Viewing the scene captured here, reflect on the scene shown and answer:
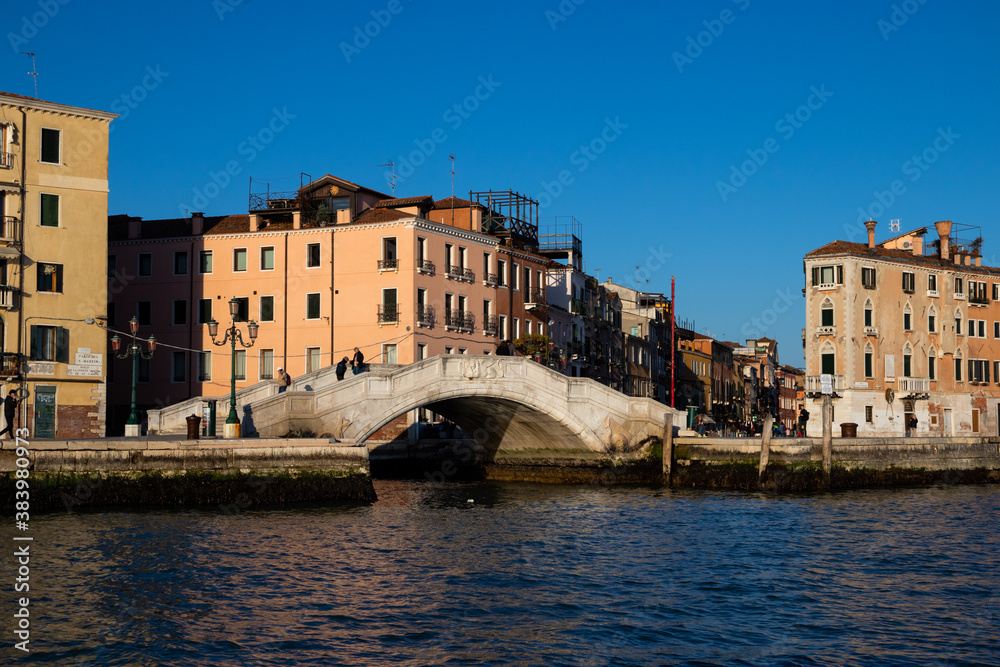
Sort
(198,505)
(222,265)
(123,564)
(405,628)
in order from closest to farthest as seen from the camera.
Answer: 1. (405,628)
2. (123,564)
3. (198,505)
4. (222,265)

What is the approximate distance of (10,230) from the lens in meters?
39.1

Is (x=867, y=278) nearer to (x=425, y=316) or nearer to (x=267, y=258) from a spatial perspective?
(x=425, y=316)

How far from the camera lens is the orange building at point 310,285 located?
49488 millimetres

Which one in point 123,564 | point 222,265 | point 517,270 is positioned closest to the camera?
point 123,564

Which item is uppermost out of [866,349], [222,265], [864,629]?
[222,265]

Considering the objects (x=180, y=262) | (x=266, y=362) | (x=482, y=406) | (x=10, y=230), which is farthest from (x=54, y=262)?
(x=482, y=406)

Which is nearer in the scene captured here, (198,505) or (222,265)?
(198,505)

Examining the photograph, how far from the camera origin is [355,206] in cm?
5306

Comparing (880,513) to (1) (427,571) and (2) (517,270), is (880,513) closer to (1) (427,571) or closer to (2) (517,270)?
(1) (427,571)

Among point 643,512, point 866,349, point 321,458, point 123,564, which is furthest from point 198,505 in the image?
point 866,349

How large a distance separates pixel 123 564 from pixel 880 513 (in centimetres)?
2034

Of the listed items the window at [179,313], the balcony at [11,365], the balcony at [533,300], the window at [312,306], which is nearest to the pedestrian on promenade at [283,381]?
the balcony at [11,365]

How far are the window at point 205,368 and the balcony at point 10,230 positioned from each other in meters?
14.0

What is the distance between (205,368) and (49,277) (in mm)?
13063
